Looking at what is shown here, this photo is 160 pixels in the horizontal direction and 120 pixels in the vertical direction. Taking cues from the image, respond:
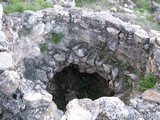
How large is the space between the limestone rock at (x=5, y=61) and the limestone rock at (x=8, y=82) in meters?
0.16

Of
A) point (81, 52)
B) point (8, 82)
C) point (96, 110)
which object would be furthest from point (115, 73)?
point (8, 82)

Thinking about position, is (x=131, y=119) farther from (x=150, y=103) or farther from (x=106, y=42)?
(x=106, y=42)

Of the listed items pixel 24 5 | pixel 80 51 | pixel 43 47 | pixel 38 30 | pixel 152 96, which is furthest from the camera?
pixel 24 5

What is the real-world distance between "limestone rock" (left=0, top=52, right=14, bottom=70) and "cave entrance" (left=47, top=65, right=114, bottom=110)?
3205 mm

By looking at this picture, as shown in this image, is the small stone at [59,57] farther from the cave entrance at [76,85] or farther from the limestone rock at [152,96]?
the limestone rock at [152,96]

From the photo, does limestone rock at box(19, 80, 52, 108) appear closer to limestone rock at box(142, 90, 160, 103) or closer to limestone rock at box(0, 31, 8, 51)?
limestone rock at box(0, 31, 8, 51)

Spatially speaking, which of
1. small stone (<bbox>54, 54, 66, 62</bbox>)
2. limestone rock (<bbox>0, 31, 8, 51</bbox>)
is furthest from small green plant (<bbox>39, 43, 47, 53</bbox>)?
limestone rock (<bbox>0, 31, 8, 51</bbox>)

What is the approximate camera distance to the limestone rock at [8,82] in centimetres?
465

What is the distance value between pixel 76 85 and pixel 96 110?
394 cm

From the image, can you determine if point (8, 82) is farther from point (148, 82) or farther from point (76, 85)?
point (76, 85)

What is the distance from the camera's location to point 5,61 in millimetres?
5008

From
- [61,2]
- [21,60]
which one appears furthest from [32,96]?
[61,2]

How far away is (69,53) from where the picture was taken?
7840 mm

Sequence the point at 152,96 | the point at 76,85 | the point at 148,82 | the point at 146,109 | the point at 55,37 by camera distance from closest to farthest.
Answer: the point at 146,109 < the point at 152,96 < the point at 148,82 < the point at 55,37 < the point at 76,85
